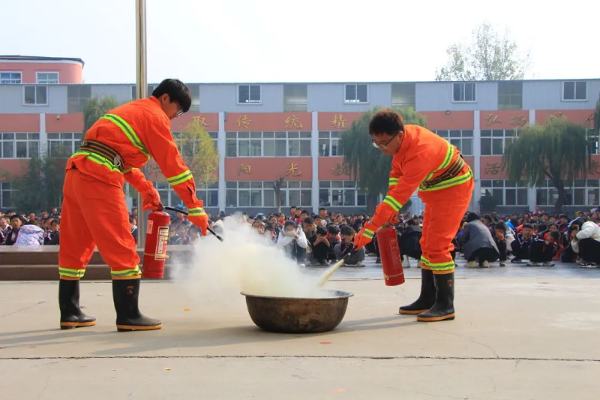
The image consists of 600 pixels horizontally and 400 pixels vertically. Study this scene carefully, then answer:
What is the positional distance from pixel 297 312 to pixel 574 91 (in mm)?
43879

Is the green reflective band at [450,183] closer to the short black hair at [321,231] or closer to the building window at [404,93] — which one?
the short black hair at [321,231]

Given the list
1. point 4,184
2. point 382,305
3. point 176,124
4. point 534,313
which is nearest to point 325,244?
point 382,305

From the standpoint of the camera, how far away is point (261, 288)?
5902mm

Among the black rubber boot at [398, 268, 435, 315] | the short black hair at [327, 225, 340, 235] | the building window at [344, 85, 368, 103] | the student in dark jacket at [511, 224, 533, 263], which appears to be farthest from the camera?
the building window at [344, 85, 368, 103]

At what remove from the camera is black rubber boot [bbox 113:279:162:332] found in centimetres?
544

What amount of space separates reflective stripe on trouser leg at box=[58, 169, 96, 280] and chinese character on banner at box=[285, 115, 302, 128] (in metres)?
41.3

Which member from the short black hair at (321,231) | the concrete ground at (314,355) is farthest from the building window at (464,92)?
the concrete ground at (314,355)

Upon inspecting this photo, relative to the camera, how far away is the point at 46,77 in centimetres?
5672

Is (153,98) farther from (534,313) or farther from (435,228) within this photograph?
(534,313)

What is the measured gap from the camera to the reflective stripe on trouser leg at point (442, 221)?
6.03 meters

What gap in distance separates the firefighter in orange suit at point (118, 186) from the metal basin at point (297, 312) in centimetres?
73

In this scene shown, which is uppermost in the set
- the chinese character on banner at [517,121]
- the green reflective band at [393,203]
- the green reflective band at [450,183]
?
the chinese character on banner at [517,121]

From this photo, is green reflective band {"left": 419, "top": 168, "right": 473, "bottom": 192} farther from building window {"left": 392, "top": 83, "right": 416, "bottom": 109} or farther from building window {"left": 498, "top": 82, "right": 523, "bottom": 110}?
building window {"left": 498, "top": 82, "right": 523, "bottom": 110}

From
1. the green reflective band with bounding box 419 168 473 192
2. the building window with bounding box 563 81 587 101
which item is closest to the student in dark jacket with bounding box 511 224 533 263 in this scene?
the green reflective band with bounding box 419 168 473 192
